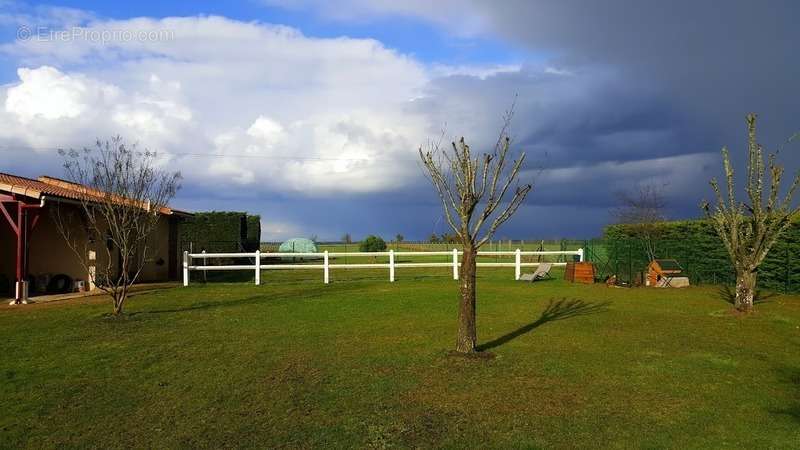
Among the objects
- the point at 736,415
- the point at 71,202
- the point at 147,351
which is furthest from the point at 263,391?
the point at 71,202

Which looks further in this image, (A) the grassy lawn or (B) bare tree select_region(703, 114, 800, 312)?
(B) bare tree select_region(703, 114, 800, 312)

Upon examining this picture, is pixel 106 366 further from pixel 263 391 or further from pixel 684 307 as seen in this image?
pixel 684 307

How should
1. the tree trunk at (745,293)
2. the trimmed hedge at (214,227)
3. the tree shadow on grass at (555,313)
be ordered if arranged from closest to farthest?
the tree shadow on grass at (555,313), the tree trunk at (745,293), the trimmed hedge at (214,227)

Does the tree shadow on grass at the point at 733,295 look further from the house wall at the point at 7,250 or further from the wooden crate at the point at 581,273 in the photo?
the house wall at the point at 7,250

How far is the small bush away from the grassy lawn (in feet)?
115

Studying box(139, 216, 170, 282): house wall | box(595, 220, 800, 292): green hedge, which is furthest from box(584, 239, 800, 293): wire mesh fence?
box(139, 216, 170, 282): house wall

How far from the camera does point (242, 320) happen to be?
39.6 ft

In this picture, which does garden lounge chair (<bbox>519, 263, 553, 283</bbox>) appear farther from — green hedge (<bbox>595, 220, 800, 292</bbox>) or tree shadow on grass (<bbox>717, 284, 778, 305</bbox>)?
tree shadow on grass (<bbox>717, 284, 778, 305</bbox>)

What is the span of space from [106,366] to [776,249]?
1837 centimetres

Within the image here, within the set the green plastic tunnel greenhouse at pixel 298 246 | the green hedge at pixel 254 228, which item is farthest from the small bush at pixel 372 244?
the green hedge at pixel 254 228

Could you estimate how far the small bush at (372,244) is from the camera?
48.7 meters

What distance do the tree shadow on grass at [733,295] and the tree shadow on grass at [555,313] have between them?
386cm

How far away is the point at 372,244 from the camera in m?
49.0

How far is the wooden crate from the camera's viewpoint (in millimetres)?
21219
